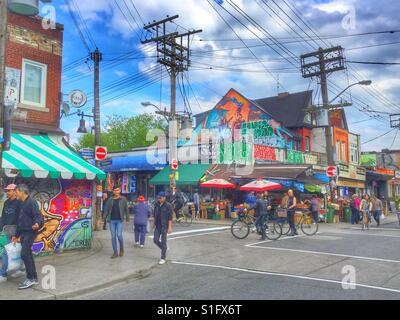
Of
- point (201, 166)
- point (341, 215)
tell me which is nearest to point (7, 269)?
point (201, 166)

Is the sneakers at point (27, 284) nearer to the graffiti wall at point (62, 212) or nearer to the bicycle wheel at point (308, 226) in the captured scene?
the graffiti wall at point (62, 212)

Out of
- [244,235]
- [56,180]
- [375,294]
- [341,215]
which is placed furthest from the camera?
[341,215]

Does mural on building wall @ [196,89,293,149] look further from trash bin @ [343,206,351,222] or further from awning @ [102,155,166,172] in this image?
trash bin @ [343,206,351,222]

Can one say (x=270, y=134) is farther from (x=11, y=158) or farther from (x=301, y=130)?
(x=11, y=158)

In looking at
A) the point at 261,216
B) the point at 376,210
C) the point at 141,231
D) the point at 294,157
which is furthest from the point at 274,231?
the point at 294,157

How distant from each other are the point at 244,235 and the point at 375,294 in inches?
302

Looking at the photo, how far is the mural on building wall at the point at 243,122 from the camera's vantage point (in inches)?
1175

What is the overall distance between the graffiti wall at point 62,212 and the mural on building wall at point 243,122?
60.4 ft

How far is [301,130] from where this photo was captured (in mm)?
34406

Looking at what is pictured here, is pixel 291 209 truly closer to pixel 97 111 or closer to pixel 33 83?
pixel 97 111

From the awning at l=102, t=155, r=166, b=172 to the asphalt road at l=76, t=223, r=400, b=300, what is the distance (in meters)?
14.9

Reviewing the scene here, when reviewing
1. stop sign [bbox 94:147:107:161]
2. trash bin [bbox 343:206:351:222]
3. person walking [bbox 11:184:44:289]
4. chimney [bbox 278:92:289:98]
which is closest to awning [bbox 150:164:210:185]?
trash bin [bbox 343:206:351:222]

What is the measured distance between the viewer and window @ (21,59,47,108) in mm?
11570

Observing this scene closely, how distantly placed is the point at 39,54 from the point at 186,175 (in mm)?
15111
